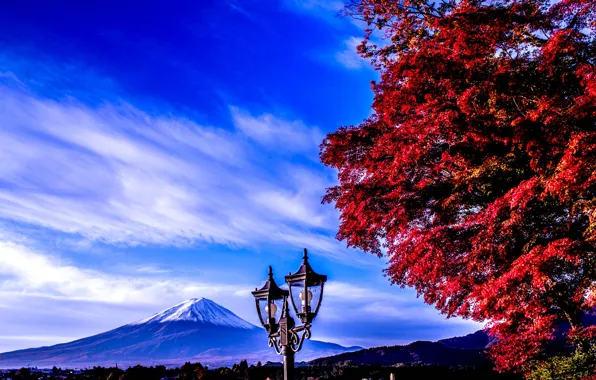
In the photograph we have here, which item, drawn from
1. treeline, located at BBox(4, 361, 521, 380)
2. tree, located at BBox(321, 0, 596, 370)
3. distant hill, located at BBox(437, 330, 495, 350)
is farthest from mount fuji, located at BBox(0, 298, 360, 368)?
tree, located at BBox(321, 0, 596, 370)

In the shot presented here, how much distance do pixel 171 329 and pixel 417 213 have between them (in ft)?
563

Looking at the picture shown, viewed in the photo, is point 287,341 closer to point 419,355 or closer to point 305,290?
point 305,290

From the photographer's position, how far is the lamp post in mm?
7449

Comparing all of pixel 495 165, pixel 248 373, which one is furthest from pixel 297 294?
pixel 248 373

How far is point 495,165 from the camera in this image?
1024 centimetres

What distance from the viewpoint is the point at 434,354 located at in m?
35.2

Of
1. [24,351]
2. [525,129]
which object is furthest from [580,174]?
[24,351]

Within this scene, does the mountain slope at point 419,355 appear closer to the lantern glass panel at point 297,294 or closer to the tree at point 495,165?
the tree at point 495,165

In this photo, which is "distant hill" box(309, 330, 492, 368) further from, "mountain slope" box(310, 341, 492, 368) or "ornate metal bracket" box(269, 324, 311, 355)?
"ornate metal bracket" box(269, 324, 311, 355)

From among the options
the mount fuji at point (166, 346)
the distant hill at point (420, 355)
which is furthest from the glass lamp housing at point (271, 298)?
the mount fuji at point (166, 346)

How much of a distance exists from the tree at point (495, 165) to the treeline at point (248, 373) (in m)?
10.1

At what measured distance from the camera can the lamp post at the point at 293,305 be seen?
24.4 ft

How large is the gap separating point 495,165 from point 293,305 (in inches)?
211

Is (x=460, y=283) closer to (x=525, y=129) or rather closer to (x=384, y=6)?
(x=525, y=129)
